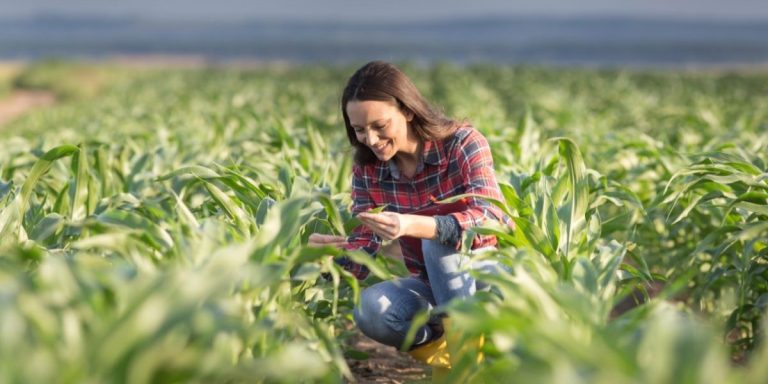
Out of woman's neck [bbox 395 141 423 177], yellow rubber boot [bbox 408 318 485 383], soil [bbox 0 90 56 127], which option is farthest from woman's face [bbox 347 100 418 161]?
soil [bbox 0 90 56 127]

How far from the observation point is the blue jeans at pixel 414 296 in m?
2.87

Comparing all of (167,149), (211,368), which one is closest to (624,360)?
(211,368)

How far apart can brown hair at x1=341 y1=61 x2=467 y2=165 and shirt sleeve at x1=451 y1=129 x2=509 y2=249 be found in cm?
9

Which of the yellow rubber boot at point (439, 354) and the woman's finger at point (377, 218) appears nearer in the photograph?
the woman's finger at point (377, 218)

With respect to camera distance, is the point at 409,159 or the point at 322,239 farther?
the point at 409,159

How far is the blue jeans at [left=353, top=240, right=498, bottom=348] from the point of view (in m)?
2.87

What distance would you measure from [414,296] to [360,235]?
0.28 meters

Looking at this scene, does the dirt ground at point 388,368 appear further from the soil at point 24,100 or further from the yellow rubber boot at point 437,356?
the soil at point 24,100

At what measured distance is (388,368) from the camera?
147 inches

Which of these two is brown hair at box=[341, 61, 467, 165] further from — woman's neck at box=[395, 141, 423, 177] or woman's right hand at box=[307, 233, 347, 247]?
woman's right hand at box=[307, 233, 347, 247]

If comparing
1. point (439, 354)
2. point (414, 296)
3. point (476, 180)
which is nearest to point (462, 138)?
point (476, 180)

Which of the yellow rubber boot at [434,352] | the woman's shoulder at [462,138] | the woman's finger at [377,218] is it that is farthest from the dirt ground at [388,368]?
the woman's finger at [377,218]

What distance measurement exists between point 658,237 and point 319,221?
220 centimetres

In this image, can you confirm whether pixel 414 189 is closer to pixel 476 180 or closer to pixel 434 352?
pixel 476 180
